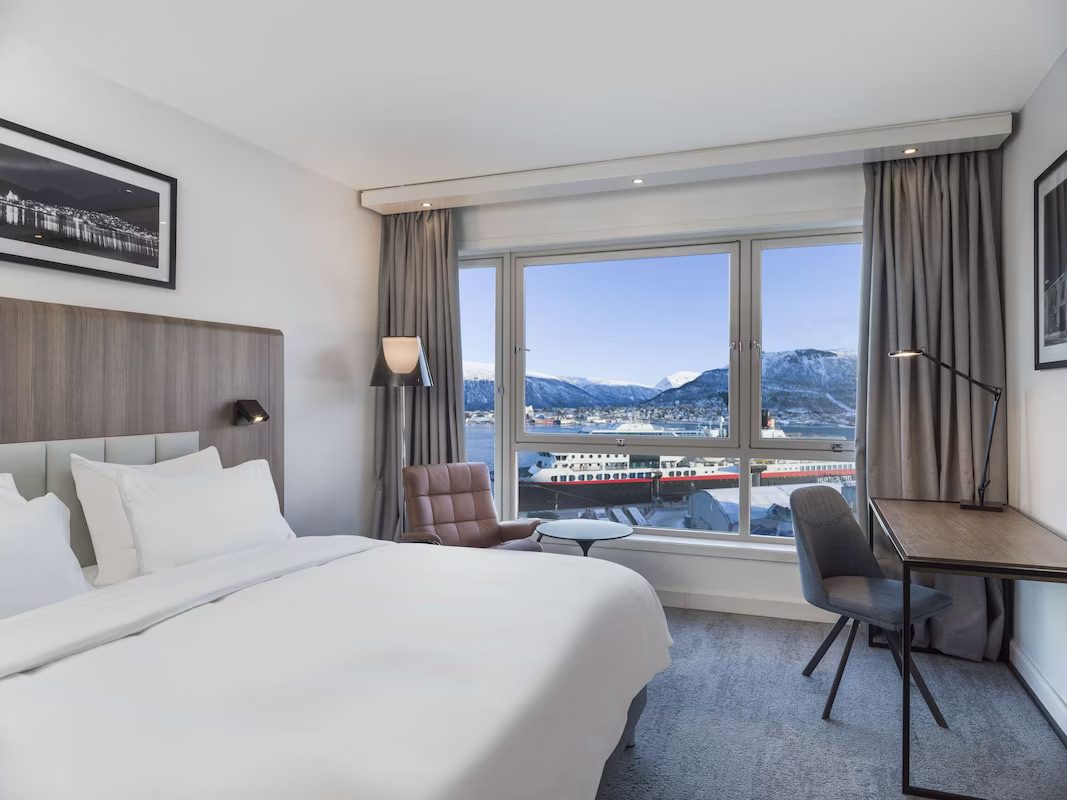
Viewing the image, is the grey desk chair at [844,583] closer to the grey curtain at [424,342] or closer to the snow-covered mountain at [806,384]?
the snow-covered mountain at [806,384]

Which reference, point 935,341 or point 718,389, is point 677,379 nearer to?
point 718,389

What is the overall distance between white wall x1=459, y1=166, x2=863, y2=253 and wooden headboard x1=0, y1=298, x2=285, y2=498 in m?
1.66

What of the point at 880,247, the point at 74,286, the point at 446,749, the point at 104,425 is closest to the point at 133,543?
the point at 104,425

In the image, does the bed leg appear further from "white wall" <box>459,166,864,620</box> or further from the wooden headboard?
the wooden headboard

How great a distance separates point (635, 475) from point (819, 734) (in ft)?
6.78

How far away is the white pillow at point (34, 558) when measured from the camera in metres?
1.85

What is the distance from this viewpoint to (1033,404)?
2.96 meters

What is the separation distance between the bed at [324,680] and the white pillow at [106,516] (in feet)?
0.46

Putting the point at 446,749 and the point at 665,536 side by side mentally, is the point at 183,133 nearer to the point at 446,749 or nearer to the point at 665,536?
the point at 446,749

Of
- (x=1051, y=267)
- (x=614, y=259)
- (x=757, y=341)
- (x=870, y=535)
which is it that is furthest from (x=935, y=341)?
(x=614, y=259)

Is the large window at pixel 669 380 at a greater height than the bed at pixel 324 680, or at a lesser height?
greater

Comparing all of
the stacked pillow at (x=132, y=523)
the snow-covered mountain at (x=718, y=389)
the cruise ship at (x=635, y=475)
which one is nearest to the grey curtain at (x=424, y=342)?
the snow-covered mountain at (x=718, y=389)

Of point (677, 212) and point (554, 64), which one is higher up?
point (554, 64)

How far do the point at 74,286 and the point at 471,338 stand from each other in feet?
8.18
